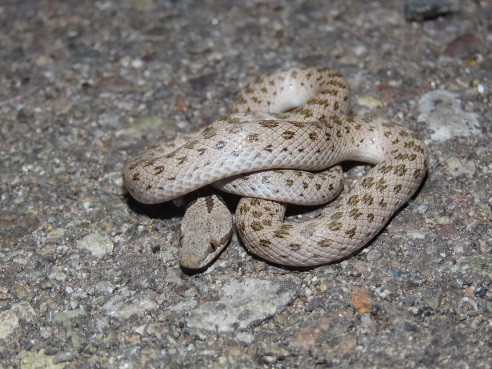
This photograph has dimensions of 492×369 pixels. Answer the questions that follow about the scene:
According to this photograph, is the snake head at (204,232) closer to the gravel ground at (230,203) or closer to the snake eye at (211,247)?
the snake eye at (211,247)

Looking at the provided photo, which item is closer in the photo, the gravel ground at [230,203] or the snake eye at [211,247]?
the gravel ground at [230,203]

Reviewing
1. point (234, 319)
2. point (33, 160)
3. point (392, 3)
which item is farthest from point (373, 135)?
point (33, 160)

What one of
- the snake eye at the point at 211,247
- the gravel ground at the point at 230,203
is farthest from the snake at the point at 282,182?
the gravel ground at the point at 230,203

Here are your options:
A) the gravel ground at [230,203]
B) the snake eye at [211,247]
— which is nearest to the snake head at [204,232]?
the snake eye at [211,247]

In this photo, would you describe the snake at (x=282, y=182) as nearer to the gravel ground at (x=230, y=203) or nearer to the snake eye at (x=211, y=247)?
the snake eye at (x=211, y=247)

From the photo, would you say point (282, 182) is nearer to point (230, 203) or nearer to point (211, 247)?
point (230, 203)

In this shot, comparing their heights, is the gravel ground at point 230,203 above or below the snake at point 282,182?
below
